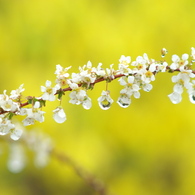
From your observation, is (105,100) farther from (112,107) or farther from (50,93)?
(112,107)

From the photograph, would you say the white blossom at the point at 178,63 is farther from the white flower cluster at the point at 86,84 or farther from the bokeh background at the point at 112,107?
the bokeh background at the point at 112,107

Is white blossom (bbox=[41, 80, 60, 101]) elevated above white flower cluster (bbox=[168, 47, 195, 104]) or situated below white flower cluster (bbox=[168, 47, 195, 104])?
below

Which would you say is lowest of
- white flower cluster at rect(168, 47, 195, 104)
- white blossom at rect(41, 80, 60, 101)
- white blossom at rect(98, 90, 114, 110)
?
white blossom at rect(41, 80, 60, 101)

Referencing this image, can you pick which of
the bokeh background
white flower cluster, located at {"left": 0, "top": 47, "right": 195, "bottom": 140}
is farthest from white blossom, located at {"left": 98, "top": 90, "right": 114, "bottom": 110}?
the bokeh background

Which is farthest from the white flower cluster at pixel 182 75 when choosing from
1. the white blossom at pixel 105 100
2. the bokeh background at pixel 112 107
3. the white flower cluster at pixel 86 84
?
the bokeh background at pixel 112 107

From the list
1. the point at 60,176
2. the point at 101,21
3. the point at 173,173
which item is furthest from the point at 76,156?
the point at 101,21

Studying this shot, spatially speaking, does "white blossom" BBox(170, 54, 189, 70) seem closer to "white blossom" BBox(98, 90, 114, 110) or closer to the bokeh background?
"white blossom" BBox(98, 90, 114, 110)

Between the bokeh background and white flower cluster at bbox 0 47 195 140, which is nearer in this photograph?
white flower cluster at bbox 0 47 195 140

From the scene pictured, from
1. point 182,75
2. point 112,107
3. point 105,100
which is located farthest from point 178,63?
point 112,107
